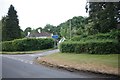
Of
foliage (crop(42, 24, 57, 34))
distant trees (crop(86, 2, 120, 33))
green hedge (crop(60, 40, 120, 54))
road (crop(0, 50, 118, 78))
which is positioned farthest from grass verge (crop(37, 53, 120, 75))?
foliage (crop(42, 24, 57, 34))

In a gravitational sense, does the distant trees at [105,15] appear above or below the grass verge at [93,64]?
above

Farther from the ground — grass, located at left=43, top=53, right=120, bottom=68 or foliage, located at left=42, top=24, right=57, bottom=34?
foliage, located at left=42, top=24, right=57, bottom=34

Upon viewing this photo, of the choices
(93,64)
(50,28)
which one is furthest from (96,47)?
(50,28)

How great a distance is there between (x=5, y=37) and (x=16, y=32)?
11.4 feet

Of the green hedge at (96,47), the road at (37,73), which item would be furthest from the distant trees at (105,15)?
the road at (37,73)

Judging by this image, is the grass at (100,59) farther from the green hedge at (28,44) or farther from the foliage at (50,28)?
the foliage at (50,28)

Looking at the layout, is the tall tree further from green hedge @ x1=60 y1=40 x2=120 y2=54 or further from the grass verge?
the grass verge

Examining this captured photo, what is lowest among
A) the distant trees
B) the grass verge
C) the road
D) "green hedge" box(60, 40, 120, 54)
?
the road

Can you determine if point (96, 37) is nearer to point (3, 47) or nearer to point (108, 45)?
point (108, 45)

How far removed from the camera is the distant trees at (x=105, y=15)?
96.3 feet

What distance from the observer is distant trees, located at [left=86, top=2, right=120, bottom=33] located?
2936cm

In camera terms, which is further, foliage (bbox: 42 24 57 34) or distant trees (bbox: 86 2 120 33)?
foliage (bbox: 42 24 57 34)

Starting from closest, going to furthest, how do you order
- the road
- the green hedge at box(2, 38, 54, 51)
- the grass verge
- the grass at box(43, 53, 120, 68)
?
the road
the grass verge
the grass at box(43, 53, 120, 68)
the green hedge at box(2, 38, 54, 51)

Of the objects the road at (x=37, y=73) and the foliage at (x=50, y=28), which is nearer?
the road at (x=37, y=73)
